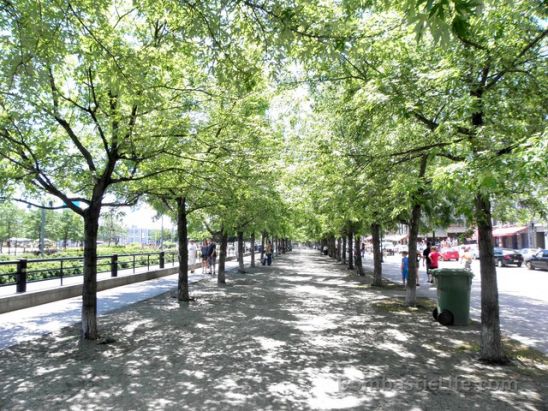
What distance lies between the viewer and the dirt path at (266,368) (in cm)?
516

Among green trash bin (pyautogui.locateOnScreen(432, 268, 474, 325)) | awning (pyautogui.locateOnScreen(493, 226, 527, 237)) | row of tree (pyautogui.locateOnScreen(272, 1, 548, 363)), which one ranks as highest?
row of tree (pyautogui.locateOnScreen(272, 1, 548, 363))

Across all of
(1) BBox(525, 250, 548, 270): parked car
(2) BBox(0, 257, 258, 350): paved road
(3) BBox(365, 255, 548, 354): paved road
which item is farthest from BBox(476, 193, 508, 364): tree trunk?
(1) BBox(525, 250, 548, 270): parked car

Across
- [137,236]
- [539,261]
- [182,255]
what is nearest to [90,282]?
[182,255]

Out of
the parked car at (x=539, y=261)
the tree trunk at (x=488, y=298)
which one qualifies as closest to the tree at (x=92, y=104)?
the tree trunk at (x=488, y=298)

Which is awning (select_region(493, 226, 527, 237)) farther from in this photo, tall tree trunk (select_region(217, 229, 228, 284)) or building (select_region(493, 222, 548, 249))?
tall tree trunk (select_region(217, 229, 228, 284))

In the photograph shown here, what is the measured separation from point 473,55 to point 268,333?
20.5 ft

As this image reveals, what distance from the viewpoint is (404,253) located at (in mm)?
17219

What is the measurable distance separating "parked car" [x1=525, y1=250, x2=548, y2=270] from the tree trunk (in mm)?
24703

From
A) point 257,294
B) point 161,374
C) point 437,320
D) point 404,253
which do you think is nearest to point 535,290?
point 404,253

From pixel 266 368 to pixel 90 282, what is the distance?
151 inches

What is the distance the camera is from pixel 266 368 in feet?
21.3

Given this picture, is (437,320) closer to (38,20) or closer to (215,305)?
(215,305)

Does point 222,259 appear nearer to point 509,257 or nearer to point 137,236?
point 509,257

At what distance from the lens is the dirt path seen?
5156 mm
